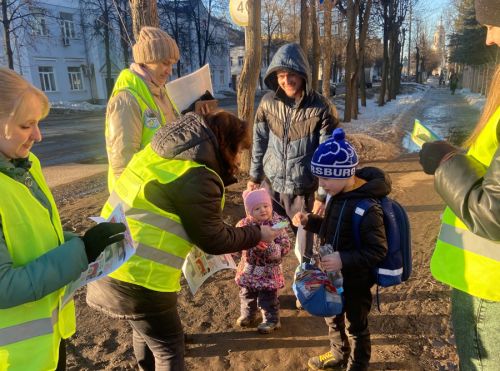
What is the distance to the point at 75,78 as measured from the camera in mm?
34781

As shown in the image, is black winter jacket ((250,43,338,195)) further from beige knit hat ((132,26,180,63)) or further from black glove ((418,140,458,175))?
black glove ((418,140,458,175))

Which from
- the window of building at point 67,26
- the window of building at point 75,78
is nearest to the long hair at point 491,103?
the window of building at point 67,26

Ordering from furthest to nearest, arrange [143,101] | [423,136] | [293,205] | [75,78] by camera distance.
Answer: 1. [75,78]
2. [293,205]
3. [143,101]
4. [423,136]

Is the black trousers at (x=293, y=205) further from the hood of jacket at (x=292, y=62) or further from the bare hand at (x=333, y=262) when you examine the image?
the bare hand at (x=333, y=262)

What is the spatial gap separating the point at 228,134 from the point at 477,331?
1.29m

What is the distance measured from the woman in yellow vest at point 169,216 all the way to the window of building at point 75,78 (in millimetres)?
36284

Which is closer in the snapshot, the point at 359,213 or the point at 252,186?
the point at 359,213

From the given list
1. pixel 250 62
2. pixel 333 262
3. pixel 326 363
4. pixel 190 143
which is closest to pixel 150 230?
pixel 190 143

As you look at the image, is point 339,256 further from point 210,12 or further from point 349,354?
point 210,12

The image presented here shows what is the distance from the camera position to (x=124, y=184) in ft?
6.47

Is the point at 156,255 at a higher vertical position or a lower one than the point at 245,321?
higher

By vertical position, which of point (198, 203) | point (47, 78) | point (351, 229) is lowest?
point (351, 229)

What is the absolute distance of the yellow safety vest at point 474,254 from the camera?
55.6 inches

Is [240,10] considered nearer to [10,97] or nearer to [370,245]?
[370,245]
